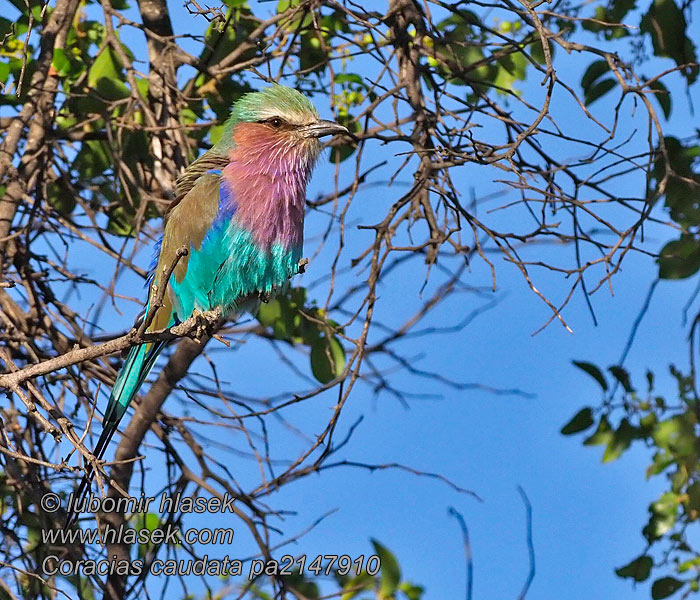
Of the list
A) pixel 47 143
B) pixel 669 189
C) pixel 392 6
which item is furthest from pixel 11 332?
pixel 669 189

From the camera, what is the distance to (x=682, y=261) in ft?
12.7

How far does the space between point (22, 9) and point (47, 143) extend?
600 millimetres

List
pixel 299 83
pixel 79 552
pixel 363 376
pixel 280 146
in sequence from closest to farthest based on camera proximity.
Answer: pixel 79 552
pixel 280 146
pixel 299 83
pixel 363 376

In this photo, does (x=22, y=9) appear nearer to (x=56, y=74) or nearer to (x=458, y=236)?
(x=56, y=74)

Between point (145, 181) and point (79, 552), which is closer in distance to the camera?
point (79, 552)

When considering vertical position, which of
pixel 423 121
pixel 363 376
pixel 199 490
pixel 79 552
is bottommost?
pixel 79 552

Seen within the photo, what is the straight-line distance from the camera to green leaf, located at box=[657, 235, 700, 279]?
3.87m

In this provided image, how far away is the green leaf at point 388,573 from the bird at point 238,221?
3.97ft

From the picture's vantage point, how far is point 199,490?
162 inches

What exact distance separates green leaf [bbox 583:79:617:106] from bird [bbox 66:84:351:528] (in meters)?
1.19

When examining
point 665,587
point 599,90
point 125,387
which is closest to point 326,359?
point 125,387

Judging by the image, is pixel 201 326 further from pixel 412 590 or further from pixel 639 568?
pixel 639 568

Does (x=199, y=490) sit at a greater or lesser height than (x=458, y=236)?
lesser

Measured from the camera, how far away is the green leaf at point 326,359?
12.7 feet
